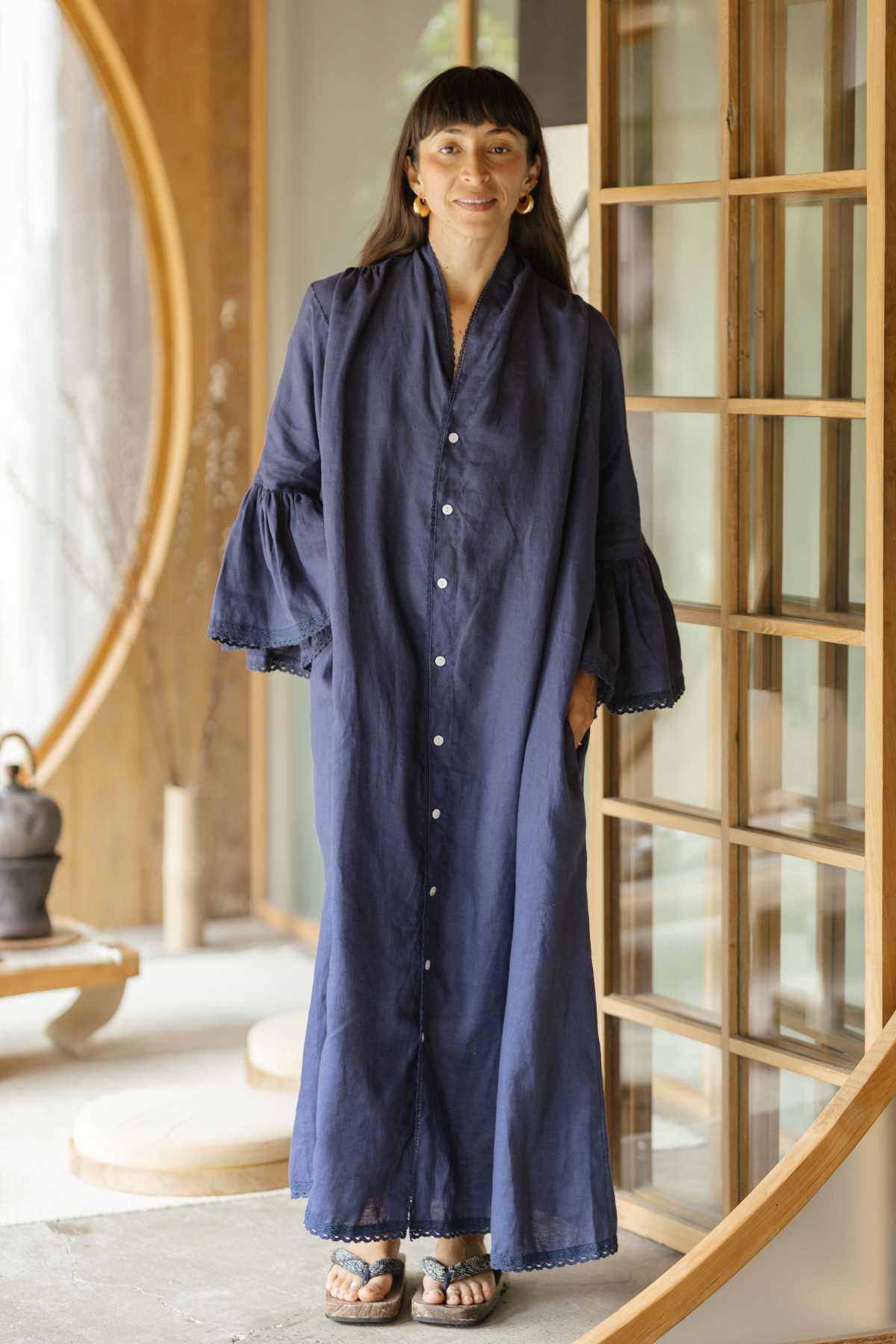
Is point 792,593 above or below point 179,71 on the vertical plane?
below

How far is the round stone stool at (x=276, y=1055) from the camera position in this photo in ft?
11.0

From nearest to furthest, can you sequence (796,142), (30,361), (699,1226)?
(796,142) → (699,1226) → (30,361)

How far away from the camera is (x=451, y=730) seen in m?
2.47

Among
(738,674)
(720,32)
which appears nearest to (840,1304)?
(738,674)

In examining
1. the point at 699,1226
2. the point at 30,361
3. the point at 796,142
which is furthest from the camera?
the point at 30,361

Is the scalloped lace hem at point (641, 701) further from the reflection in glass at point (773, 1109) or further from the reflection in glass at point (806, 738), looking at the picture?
the reflection in glass at point (773, 1109)

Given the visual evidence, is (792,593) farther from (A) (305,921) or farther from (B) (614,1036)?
(A) (305,921)

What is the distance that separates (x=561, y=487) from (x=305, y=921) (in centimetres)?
245

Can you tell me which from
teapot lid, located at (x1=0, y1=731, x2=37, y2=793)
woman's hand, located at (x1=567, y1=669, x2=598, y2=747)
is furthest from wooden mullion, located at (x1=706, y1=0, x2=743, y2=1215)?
teapot lid, located at (x1=0, y1=731, x2=37, y2=793)

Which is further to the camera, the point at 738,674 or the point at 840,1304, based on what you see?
the point at 738,674

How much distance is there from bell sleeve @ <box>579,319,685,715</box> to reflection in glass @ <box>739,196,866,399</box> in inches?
8.6

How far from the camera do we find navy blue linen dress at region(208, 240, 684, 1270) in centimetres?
244

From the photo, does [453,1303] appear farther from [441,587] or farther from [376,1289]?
[441,587]

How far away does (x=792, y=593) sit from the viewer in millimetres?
2609
